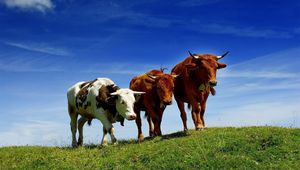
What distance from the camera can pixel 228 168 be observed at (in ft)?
51.6

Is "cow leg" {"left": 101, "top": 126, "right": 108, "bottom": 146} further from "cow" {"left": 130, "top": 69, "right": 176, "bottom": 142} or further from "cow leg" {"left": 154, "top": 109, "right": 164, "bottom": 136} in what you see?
"cow leg" {"left": 154, "top": 109, "right": 164, "bottom": 136}

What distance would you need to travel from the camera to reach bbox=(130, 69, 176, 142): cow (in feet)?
68.5

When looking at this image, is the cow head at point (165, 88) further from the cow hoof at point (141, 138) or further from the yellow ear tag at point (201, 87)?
the cow hoof at point (141, 138)

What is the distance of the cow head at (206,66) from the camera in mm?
20391

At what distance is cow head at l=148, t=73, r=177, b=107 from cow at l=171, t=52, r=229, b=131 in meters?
0.93

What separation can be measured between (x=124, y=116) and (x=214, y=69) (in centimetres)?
453

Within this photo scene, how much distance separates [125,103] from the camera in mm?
20750

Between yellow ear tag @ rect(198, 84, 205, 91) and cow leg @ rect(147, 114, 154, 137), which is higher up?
yellow ear tag @ rect(198, 84, 205, 91)

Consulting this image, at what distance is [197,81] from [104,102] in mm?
4395

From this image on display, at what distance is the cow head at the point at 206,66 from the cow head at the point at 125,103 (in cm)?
307

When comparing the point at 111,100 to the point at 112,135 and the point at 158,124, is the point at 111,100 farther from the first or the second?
the point at 158,124

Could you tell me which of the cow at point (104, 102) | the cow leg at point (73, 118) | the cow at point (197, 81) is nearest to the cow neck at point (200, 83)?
the cow at point (197, 81)

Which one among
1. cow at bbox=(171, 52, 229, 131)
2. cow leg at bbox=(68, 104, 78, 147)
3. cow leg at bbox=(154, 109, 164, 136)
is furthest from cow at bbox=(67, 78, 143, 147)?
cow at bbox=(171, 52, 229, 131)

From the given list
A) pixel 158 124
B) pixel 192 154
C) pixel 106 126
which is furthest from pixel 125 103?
pixel 192 154
